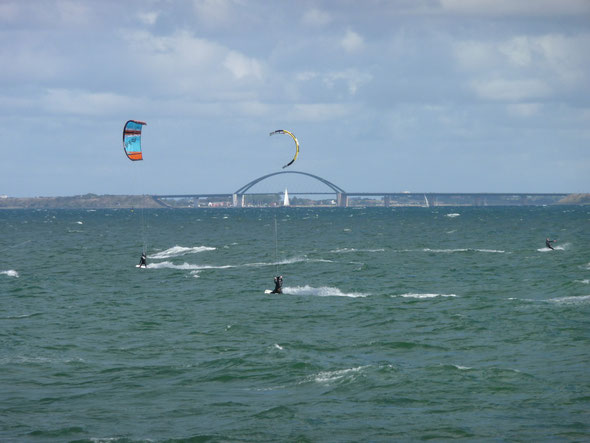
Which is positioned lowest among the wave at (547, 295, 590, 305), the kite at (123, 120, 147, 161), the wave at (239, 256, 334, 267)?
the wave at (239, 256, 334, 267)

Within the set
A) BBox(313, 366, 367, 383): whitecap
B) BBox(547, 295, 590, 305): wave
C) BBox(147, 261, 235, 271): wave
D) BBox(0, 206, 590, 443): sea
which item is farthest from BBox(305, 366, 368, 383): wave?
Result: BBox(147, 261, 235, 271): wave

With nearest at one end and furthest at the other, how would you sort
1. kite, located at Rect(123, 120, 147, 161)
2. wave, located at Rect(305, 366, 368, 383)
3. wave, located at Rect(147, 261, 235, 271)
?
wave, located at Rect(305, 366, 368, 383) → kite, located at Rect(123, 120, 147, 161) → wave, located at Rect(147, 261, 235, 271)

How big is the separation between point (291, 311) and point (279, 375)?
15.9 m

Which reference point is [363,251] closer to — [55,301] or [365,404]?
[55,301]

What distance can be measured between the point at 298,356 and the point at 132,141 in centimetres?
3312

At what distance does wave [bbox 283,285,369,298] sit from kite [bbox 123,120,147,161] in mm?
15709

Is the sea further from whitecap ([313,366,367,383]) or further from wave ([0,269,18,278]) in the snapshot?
wave ([0,269,18,278])

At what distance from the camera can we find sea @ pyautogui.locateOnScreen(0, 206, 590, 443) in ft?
80.7

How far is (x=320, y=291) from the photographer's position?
55.6 meters

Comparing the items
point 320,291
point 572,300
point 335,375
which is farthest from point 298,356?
point 572,300

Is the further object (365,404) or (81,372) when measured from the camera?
(81,372)

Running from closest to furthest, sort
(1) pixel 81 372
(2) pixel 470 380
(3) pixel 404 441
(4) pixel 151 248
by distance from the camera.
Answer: (3) pixel 404 441 → (2) pixel 470 380 → (1) pixel 81 372 → (4) pixel 151 248

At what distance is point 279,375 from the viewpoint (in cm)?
3052

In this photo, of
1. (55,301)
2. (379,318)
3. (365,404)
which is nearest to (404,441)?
(365,404)
